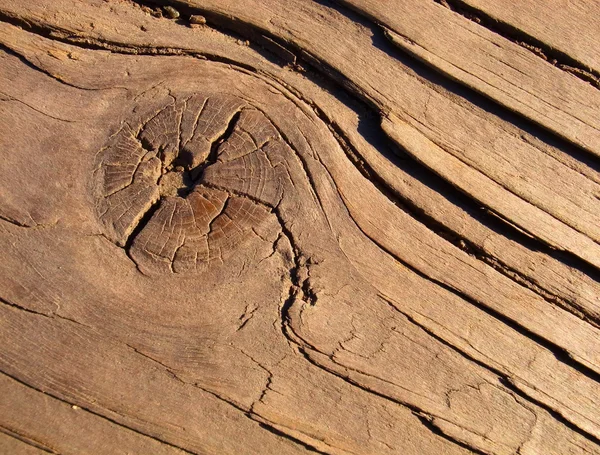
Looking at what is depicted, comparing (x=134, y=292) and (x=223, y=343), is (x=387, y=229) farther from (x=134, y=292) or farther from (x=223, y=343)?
(x=134, y=292)

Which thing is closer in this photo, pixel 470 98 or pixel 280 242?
pixel 280 242

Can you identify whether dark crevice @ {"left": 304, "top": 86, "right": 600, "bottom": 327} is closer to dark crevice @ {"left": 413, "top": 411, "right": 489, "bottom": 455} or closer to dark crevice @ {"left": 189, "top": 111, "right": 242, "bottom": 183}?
dark crevice @ {"left": 189, "top": 111, "right": 242, "bottom": 183}

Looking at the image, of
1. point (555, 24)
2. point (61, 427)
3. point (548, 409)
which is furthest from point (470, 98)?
point (61, 427)

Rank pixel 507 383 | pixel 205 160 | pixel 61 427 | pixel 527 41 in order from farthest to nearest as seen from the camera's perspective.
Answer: pixel 527 41
pixel 205 160
pixel 507 383
pixel 61 427

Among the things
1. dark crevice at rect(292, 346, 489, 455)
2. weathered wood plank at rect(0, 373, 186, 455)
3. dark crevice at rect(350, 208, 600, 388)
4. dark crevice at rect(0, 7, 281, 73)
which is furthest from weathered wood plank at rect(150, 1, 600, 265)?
weathered wood plank at rect(0, 373, 186, 455)

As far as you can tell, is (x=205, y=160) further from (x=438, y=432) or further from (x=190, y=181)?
(x=438, y=432)

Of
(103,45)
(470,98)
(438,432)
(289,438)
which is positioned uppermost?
(470,98)
